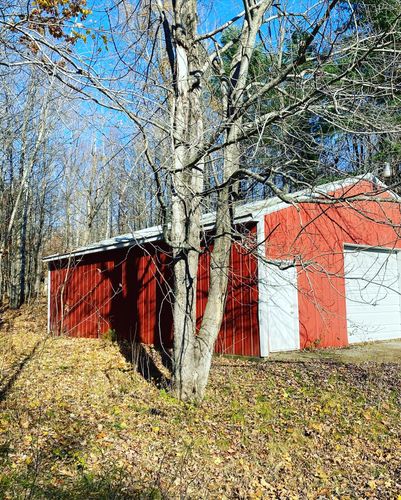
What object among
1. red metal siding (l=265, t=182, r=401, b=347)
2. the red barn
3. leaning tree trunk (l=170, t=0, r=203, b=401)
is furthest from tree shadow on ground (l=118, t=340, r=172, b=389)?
red metal siding (l=265, t=182, r=401, b=347)

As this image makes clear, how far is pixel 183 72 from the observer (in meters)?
6.45

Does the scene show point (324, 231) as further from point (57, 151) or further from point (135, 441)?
point (57, 151)

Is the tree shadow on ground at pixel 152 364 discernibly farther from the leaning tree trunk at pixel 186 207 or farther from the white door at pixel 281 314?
the white door at pixel 281 314

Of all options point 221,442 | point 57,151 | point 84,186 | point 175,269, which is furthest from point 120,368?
point 84,186

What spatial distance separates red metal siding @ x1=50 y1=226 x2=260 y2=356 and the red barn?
24 mm

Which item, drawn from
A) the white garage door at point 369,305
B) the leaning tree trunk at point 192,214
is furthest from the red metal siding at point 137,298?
the white garage door at point 369,305

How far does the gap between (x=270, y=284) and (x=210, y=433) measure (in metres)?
3.04

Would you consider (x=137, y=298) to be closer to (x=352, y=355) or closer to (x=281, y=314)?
(x=281, y=314)

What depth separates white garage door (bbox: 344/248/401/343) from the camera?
1099cm

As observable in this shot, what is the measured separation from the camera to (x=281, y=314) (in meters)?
9.30

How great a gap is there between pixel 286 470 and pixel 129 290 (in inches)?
309

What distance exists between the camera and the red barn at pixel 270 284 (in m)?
8.93

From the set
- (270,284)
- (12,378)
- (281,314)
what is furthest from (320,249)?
(12,378)

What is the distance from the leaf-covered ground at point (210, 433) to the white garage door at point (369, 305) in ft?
9.33
